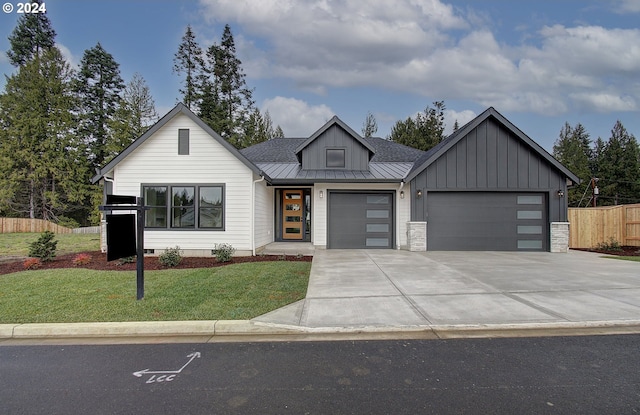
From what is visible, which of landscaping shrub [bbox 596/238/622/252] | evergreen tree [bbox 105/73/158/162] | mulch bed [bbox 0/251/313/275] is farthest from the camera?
evergreen tree [bbox 105/73/158/162]

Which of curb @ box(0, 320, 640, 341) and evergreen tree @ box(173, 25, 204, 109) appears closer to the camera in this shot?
curb @ box(0, 320, 640, 341)

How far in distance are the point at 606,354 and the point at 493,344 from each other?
45.8 inches

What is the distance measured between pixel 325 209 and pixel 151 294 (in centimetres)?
763

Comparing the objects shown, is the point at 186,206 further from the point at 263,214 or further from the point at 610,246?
the point at 610,246

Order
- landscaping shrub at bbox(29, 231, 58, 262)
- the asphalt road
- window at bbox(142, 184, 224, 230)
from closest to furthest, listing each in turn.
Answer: the asphalt road, landscaping shrub at bbox(29, 231, 58, 262), window at bbox(142, 184, 224, 230)

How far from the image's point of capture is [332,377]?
10.3 ft

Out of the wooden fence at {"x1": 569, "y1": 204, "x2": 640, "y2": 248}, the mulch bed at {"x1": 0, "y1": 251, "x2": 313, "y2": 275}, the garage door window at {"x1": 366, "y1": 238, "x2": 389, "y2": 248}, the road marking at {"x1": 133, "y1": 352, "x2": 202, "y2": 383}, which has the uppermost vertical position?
the wooden fence at {"x1": 569, "y1": 204, "x2": 640, "y2": 248}

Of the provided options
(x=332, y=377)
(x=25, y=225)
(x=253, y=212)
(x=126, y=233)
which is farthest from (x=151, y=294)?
(x=25, y=225)

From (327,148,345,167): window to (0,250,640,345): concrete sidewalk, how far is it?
21.0 ft

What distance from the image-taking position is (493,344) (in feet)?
12.9

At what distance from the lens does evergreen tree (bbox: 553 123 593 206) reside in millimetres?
37000

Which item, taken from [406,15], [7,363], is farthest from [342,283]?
[406,15]

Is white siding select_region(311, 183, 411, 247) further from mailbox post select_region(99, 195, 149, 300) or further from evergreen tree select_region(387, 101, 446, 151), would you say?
evergreen tree select_region(387, 101, 446, 151)

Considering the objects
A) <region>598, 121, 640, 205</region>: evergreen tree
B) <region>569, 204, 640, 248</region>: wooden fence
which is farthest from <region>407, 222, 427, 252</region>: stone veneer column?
<region>598, 121, 640, 205</region>: evergreen tree
